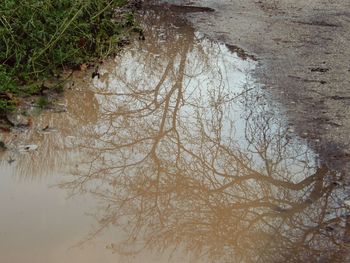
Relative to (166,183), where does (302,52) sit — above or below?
above

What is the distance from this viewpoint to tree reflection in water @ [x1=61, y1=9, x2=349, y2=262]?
12.1ft

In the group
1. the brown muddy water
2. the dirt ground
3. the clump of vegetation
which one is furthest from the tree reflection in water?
the clump of vegetation

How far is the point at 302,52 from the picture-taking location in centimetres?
776

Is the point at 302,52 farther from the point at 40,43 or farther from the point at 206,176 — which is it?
the point at 206,176

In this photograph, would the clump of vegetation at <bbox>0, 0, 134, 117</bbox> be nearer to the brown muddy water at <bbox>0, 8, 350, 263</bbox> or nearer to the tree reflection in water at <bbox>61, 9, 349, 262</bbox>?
the brown muddy water at <bbox>0, 8, 350, 263</bbox>

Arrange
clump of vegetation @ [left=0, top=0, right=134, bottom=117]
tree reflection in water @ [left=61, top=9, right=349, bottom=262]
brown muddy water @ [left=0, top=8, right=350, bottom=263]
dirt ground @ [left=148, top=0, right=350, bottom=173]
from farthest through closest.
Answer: clump of vegetation @ [left=0, top=0, right=134, bottom=117]
dirt ground @ [left=148, top=0, right=350, bottom=173]
tree reflection in water @ [left=61, top=9, right=349, bottom=262]
brown muddy water @ [left=0, top=8, right=350, bottom=263]

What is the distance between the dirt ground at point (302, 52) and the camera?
208 inches

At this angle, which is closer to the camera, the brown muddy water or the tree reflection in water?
the brown muddy water

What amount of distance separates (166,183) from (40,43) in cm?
272

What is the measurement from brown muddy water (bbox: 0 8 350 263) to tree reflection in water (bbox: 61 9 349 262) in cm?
1

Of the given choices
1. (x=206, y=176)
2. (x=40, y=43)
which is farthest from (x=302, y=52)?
(x=206, y=176)

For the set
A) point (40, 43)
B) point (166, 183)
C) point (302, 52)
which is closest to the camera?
point (166, 183)

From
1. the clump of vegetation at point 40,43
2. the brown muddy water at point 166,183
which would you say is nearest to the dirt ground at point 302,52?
the brown muddy water at point 166,183

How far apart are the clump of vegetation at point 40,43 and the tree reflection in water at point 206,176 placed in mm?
576
